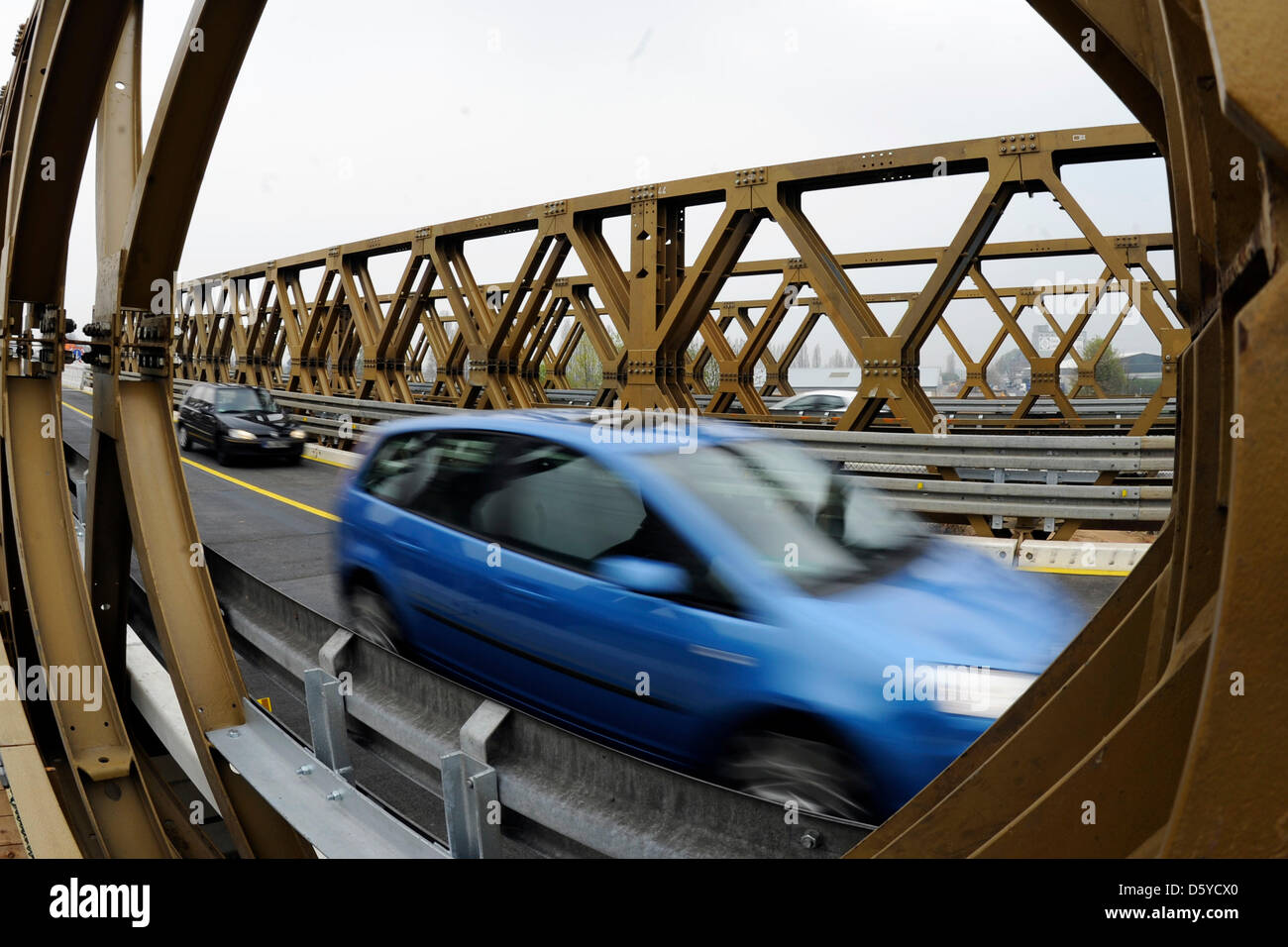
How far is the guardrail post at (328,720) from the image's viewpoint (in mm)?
2721

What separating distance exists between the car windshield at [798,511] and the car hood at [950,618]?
0.15 m

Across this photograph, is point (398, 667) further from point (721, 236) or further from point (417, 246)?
point (417, 246)

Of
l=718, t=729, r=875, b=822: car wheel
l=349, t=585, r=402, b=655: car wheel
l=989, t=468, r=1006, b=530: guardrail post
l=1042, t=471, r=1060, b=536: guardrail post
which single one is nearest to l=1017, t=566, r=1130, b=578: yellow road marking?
l=1042, t=471, r=1060, b=536: guardrail post

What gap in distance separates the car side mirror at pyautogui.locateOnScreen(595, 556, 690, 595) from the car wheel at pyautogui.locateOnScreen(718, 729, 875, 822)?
2.30ft

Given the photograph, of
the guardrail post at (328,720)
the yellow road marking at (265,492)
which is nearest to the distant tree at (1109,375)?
the yellow road marking at (265,492)

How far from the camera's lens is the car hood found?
10.1ft

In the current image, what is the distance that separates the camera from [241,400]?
18.1m

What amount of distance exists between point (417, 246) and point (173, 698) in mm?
12725

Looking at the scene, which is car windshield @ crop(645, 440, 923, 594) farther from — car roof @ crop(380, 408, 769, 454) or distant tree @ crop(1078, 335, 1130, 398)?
distant tree @ crop(1078, 335, 1130, 398)

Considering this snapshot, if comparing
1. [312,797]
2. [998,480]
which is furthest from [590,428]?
[998,480]

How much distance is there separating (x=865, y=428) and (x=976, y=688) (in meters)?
7.46

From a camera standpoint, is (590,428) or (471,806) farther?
(590,428)

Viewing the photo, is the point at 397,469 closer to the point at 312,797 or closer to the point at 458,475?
the point at 458,475
